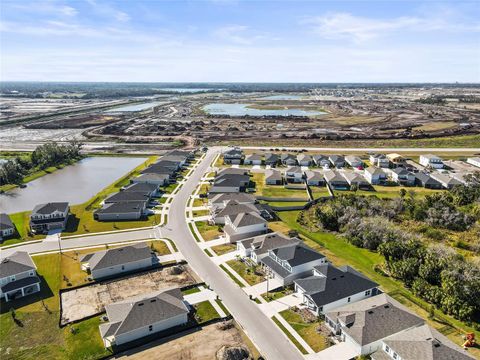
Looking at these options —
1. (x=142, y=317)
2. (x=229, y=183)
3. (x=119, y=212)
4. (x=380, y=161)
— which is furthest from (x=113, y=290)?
(x=380, y=161)

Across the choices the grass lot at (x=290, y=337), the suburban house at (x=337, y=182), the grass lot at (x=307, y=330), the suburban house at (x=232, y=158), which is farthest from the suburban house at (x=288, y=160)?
the grass lot at (x=290, y=337)

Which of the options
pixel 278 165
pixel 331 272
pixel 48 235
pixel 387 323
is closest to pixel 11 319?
pixel 48 235

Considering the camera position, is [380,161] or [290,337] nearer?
[290,337]

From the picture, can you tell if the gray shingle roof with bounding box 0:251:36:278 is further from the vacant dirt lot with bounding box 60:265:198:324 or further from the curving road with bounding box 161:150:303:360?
the curving road with bounding box 161:150:303:360

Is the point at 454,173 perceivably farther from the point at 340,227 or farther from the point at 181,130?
the point at 181,130

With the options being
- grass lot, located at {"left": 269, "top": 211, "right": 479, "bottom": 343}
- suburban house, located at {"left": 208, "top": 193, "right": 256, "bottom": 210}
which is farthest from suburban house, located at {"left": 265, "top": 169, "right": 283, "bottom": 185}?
grass lot, located at {"left": 269, "top": 211, "right": 479, "bottom": 343}

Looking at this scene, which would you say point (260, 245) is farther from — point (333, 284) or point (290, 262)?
point (333, 284)
